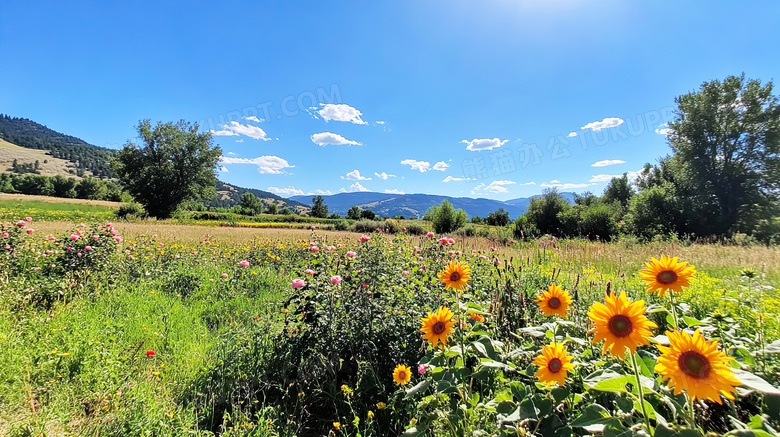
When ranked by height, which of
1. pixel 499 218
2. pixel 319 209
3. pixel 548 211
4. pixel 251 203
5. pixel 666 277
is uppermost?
pixel 251 203

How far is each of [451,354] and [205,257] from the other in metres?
6.51

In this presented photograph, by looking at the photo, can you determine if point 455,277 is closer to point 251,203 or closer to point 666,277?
point 666,277

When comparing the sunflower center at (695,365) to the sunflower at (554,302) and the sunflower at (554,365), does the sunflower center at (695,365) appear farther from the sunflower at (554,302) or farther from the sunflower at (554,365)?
the sunflower at (554,302)

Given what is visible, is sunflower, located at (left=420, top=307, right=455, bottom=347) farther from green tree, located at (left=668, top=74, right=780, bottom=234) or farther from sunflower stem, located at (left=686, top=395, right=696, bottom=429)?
green tree, located at (left=668, top=74, right=780, bottom=234)

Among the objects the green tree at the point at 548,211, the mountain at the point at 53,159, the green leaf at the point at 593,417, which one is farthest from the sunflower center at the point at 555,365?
the mountain at the point at 53,159

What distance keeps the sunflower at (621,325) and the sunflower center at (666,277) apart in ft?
1.17

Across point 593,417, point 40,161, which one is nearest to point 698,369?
point 593,417

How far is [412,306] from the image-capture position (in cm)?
269

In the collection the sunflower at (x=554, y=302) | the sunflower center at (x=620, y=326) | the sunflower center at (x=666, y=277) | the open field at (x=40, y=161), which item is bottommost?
the sunflower at (x=554, y=302)

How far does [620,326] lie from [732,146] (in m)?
28.5

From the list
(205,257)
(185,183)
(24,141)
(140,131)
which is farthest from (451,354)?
(24,141)

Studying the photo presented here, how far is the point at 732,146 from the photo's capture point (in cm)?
1884

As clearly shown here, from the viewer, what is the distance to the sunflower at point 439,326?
4.51ft

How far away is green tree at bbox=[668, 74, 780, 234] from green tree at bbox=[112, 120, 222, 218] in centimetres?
4635
